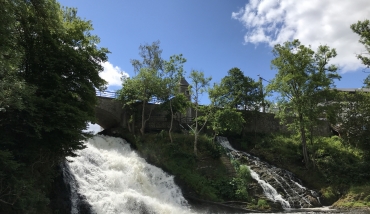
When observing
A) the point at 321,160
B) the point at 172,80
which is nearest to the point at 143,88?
the point at 172,80

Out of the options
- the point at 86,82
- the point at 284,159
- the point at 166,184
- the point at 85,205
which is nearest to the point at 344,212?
the point at 284,159

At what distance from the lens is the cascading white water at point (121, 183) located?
609 inches

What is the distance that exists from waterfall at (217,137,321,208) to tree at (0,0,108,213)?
45.9 ft

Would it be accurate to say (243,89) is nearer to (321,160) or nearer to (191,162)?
(321,160)

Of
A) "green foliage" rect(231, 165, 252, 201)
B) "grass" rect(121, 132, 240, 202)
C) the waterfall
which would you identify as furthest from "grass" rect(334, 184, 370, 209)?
"grass" rect(121, 132, 240, 202)

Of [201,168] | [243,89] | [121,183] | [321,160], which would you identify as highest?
[243,89]

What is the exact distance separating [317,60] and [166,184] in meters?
17.9

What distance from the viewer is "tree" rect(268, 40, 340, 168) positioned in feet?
87.3

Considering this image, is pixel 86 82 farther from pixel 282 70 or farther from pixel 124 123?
pixel 282 70

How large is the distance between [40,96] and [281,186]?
1775cm

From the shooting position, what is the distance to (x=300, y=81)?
88.7ft

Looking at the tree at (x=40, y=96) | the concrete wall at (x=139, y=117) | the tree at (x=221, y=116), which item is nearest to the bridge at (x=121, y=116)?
the concrete wall at (x=139, y=117)

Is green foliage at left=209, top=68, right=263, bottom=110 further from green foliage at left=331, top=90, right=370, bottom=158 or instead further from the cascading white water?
the cascading white water

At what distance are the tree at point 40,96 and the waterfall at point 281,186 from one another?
14.0m
